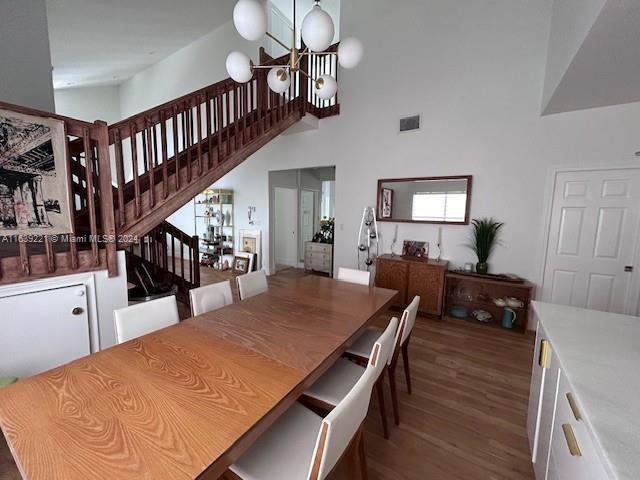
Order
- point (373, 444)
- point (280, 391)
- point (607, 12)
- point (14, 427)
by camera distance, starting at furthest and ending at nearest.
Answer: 1. point (373, 444)
2. point (607, 12)
3. point (280, 391)
4. point (14, 427)

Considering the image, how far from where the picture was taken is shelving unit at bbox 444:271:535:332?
3162mm

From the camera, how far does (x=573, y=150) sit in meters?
2.93

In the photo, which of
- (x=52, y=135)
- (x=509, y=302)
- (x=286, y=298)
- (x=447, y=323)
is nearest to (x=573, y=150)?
(x=509, y=302)

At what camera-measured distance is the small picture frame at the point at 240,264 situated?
5733 millimetres

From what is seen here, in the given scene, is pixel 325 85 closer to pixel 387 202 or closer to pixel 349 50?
pixel 349 50

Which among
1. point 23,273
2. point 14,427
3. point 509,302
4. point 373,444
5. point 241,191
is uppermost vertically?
point 241,191

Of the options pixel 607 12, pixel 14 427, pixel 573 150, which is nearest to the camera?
pixel 14 427

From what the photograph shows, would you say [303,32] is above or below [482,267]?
above

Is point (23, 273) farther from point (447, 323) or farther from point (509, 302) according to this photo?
point (509, 302)

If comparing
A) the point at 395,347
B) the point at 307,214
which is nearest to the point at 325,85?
the point at 395,347

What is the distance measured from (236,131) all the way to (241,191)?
9.30 ft

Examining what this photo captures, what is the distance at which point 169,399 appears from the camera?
980 mm

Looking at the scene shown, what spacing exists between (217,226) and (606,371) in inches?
255

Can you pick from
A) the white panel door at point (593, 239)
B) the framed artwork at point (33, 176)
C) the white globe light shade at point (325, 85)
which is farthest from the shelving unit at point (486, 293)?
the framed artwork at point (33, 176)
